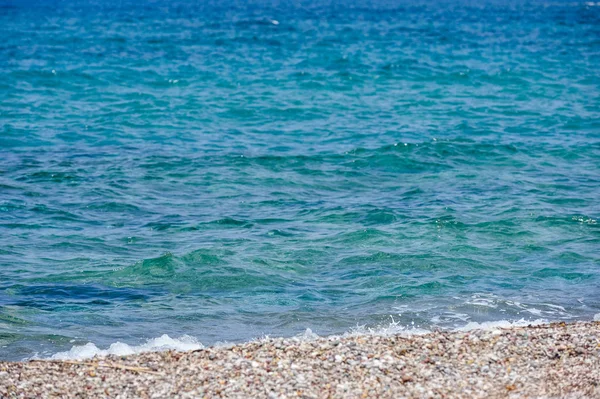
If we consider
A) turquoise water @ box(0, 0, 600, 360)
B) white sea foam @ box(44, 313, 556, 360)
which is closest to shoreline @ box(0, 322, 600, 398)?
white sea foam @ box(44, 313, 556, 360)

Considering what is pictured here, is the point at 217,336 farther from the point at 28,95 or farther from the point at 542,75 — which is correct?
the point at 542,75

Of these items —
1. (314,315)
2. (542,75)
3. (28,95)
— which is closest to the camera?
(314,315)

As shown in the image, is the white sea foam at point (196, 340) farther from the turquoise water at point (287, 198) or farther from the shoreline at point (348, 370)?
the shoreline at point (348, 370)

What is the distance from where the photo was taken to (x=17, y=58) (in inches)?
1703

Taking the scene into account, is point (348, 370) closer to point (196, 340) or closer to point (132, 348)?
point (196, 340)

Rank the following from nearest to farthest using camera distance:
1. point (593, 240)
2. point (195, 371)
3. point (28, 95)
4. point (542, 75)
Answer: point (195, 371) → point (593, 240) → point (28, 95) → point (542, 75)

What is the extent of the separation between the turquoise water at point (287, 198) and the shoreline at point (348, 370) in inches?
66.3

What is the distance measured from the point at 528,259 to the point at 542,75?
86.8ft

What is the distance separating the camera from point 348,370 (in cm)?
986

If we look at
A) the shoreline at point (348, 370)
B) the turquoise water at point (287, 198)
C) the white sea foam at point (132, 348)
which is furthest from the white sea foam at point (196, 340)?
the shoreline at point (348, 370)

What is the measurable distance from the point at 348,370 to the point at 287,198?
10207mm

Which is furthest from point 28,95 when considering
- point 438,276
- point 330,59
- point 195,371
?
point 195,371

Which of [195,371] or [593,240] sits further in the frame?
[593,240]

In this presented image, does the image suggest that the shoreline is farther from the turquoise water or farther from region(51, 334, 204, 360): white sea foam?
the turquoise water
